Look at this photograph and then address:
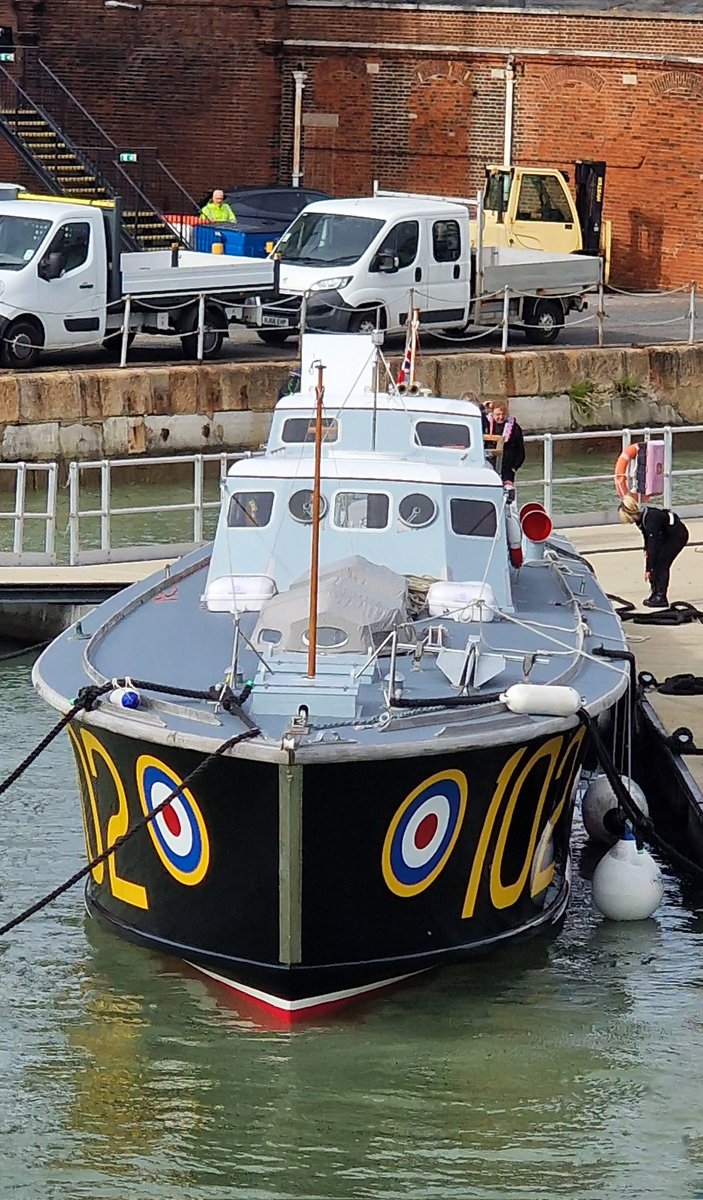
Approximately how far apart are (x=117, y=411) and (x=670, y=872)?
40.2 feet

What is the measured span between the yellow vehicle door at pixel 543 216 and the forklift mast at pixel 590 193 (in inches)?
53.6

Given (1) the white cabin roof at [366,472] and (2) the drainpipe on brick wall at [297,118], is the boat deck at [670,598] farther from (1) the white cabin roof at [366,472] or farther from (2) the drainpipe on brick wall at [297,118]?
(2) the drainpipe on brick wall at [297,118]

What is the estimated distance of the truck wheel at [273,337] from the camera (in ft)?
82.5

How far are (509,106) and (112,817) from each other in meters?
26.3

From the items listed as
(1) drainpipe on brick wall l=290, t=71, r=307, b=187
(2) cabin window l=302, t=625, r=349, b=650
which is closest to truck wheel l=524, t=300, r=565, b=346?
(1) drainpipe on brick wall l=290, t=71, r=307, b=187

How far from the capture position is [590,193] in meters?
32.1

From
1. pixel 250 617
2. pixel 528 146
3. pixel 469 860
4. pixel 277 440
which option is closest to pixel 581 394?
pixel 528 146

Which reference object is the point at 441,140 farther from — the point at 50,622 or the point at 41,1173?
the point at 41,1173

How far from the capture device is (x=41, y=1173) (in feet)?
28.0

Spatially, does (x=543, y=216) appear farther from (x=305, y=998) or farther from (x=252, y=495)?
(x=305, y=998)

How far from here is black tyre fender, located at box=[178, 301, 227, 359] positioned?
23.9m

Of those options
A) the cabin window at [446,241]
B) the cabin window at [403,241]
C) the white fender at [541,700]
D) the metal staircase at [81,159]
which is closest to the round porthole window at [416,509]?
the white fender at [541,700]

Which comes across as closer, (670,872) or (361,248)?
(670,872)


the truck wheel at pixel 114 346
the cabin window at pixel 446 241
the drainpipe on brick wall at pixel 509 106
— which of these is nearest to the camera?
the truck wheel at pixel 114 346
